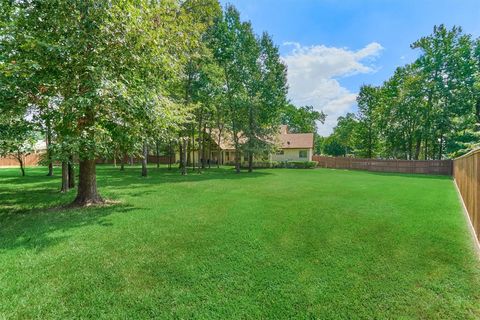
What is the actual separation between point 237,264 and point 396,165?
24191 millimetres

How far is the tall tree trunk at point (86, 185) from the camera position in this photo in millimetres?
7434

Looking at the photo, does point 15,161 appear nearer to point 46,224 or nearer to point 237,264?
point 46,224

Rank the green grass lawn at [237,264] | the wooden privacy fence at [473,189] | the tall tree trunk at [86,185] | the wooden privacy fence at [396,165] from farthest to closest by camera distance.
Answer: the wooden privacy fence at [396,165]
the tall tree trunk at [86,185]
the wooden privacy fence at [473,189]
the green grass lawn at [237,264]

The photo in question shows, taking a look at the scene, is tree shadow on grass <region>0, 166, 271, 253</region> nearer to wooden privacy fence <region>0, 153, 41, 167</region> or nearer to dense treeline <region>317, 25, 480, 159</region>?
dense treeline <region>317, 25, 480, 159</region>

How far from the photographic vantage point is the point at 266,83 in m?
21.1

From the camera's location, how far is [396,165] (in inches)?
902

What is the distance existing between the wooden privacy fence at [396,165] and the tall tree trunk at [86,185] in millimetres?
24372

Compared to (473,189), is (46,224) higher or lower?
lower

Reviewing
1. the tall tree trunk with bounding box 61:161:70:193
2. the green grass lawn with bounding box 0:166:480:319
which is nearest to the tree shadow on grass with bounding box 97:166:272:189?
the tall tree trunk with bounding box 61:161:70:193

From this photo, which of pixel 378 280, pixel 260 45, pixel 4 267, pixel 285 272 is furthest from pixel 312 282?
pixel 260 45

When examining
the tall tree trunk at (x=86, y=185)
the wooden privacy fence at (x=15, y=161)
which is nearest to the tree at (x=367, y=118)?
the tall tree trunk at (x=86, y=185)

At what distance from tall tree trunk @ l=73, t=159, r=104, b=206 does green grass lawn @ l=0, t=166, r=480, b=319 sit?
3.02 ft

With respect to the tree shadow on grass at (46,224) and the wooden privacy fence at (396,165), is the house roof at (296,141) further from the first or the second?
the tree shadow on grass at (46,224)

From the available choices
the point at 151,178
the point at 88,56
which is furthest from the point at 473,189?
the point at 151,178
